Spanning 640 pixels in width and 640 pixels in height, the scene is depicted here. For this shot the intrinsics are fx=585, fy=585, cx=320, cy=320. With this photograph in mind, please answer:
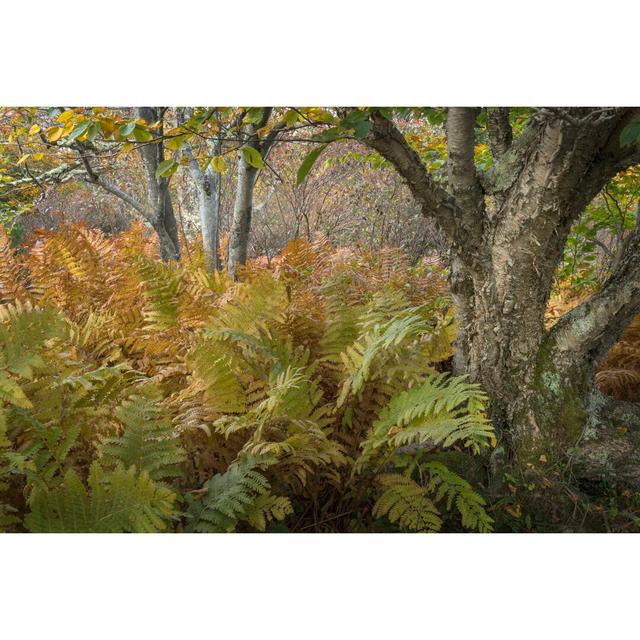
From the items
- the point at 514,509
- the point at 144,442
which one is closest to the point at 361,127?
the point at 144,442

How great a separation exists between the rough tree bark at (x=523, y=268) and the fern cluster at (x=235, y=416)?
12 cm

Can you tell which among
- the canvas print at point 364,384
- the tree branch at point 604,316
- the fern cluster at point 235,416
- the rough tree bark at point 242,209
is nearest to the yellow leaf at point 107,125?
the canvas print at point 364,384

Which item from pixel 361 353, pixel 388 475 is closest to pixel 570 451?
pixel 388 475

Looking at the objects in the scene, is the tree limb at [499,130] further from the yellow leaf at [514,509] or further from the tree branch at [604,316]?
the yellow leaf at [514,509]

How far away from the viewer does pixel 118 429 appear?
1587 mm

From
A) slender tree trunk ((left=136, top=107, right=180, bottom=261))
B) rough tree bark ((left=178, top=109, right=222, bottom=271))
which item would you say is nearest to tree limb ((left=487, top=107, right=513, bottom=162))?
rough tree bark ((left=178, top=109, right=222, bottom=271))

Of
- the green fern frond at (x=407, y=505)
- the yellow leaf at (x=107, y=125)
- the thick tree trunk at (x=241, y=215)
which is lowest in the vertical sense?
the green fern frond at (x=407, y=505)

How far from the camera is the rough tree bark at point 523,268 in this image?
5.40 ft

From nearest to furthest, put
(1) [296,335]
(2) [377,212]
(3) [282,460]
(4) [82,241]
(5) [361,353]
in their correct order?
(3) [282,460] → (5) [361,353] → (1) [296,335] → (4) [82,241] → (2) [377,212]

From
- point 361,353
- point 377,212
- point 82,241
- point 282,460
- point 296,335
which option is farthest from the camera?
point 377,212

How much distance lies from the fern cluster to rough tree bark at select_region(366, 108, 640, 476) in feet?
0.39

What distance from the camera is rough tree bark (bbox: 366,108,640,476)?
1646 mm

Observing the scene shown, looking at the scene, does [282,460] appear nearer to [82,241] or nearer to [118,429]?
[118,429]
